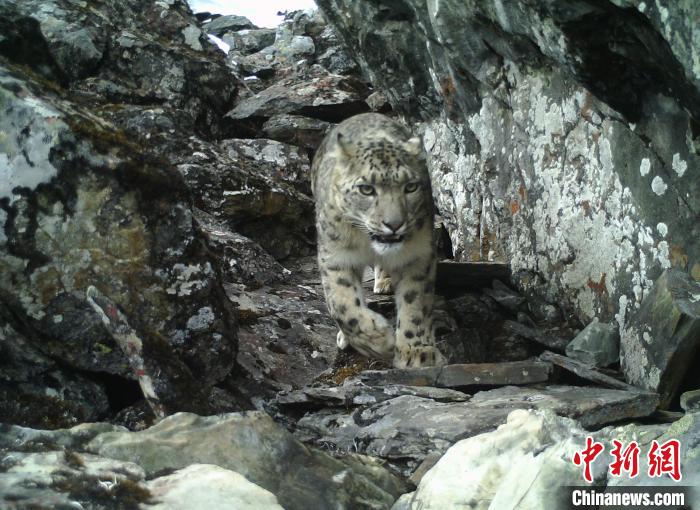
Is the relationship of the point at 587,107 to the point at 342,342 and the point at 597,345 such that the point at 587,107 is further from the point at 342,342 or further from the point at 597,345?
the point at 342,342

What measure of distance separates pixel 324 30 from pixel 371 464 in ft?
56.2

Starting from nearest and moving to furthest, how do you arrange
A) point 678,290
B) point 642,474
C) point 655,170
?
1. point 642,474
2. point 678,290
3. point 655,170

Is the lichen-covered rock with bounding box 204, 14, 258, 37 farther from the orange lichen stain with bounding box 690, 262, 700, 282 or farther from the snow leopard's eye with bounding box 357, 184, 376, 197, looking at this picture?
the orange lichen stain with bounding box 690, 262, 700, 282

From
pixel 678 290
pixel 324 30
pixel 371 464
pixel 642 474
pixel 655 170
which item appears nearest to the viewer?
pixel 642 474

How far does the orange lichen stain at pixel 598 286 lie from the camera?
740 cm

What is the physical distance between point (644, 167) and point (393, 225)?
7.79 ft

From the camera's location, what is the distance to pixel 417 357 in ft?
25.4

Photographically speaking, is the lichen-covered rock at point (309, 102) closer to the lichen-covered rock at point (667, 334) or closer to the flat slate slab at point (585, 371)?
the flat slate slab at point (585, 371)


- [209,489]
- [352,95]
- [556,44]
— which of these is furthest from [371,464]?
[352,95]

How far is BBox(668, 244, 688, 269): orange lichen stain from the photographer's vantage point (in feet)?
20.3

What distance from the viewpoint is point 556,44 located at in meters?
6.09

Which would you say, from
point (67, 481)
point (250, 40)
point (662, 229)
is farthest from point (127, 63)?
point (67, 481)

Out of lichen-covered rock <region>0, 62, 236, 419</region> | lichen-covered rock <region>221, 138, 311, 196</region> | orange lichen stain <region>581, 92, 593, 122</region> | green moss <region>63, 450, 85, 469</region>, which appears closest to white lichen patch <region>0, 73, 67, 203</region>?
lichen-covered rock <region>0, 62, 236, 419</region>

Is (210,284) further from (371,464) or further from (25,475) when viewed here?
(25,475)
